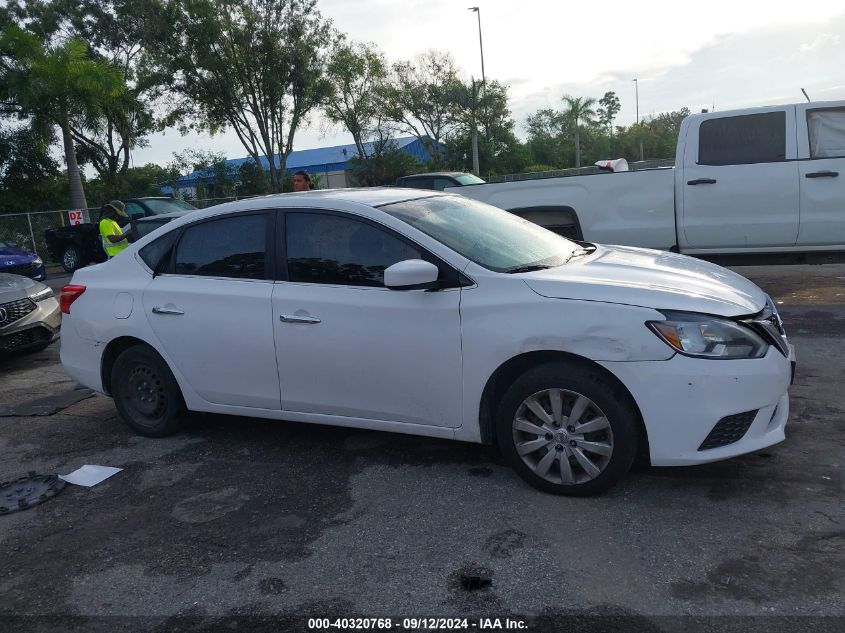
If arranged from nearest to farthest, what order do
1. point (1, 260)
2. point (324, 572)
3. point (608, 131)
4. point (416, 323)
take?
point (324, 572), point (416, 323), point (1, 260), point (608, 131)

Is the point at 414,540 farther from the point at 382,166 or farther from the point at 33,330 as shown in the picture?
the point at 382,166

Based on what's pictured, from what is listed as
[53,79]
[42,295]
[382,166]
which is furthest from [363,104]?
[42,295]

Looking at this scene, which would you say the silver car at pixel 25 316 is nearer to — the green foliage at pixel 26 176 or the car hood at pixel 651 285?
the car hood at pixel 651 285

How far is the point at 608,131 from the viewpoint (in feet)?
231

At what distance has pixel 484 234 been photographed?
459cm

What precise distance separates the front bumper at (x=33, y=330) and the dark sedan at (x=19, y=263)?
5.53 meters

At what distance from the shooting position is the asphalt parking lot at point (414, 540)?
302 cm

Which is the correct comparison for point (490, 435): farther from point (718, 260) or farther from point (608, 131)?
point (608, 131)

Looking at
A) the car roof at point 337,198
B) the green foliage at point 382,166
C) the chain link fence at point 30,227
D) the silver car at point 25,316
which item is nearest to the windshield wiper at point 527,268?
the car roof at point 337,198

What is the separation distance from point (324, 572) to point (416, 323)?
4.61 ft

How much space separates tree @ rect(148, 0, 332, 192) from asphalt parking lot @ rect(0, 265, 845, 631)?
2676 cm

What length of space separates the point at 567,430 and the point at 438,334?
0.85m

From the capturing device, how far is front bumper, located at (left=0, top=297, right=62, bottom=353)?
7.76 m

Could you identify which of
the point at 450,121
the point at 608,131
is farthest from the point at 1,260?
the point at 608,131
